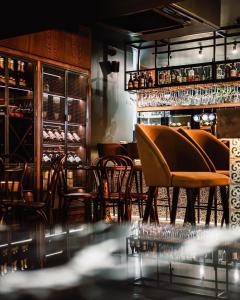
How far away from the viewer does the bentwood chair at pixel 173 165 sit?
9.70 feet

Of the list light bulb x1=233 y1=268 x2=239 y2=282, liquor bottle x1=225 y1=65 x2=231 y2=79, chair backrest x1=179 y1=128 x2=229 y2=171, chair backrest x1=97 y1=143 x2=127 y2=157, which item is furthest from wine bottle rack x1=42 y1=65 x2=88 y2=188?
light bulb x1=233 y1=268 x2=239 y2=282

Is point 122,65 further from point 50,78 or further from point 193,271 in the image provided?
point 193,271

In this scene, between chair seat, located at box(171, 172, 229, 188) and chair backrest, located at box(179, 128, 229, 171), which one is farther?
chair backrest, located at box(179, 128, 229, 171)

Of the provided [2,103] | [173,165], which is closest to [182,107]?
[2,103]

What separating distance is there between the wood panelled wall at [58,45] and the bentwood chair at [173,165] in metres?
3.45

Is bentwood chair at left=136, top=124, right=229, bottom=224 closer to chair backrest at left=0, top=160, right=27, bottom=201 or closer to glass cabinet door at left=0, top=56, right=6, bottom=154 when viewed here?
chair backrest at left=0, top=160, right=27, bottom=201

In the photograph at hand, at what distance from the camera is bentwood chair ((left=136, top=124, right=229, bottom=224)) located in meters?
2.96

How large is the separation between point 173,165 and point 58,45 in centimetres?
419

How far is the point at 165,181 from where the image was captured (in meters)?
3.00

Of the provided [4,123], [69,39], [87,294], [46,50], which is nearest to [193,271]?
[87,294]

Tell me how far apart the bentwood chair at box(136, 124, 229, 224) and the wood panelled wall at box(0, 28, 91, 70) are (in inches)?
136

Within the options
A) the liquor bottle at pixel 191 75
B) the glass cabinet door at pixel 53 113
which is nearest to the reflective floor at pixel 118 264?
the glass cabinet door at pixel 53 113

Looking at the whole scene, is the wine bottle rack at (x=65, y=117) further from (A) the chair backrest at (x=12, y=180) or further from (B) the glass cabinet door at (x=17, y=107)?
(A) the chair backrest at (x=12, y=180)

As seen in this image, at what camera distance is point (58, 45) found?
7.06 m
